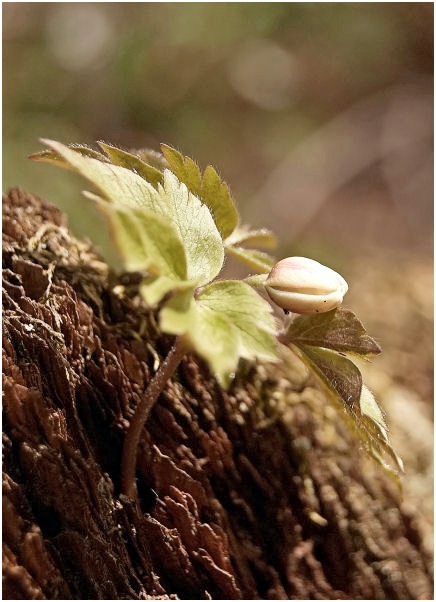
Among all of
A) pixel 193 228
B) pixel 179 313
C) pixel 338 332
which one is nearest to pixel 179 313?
pixel 179 313

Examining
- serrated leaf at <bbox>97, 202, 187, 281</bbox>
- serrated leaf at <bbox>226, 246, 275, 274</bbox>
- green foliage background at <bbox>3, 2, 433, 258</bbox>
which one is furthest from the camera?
green foliage background at <bbox>3, 2, 433, 258</bbox>

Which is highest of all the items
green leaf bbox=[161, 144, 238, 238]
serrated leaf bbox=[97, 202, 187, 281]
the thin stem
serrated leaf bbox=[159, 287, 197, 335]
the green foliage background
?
the green foliage background

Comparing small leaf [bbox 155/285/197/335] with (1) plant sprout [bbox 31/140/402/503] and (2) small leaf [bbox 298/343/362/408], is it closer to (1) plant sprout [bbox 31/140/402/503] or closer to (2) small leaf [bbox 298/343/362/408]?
(1) plant sprout [bbox 31/140/402/503]

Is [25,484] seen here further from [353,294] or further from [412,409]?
[353,294]

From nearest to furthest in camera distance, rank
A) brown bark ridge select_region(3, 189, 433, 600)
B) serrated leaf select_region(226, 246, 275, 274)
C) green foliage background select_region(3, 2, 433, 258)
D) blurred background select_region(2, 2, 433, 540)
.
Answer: brown bark ridge select_region(3, 189, 433, 600) < serrated leaf select_region(226, 246, 275, 274) < blurred background select_region(2, 2, 433, 540) < green foliage background select_region(3, 2, 433, 258)

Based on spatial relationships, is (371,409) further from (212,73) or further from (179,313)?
(212,73)

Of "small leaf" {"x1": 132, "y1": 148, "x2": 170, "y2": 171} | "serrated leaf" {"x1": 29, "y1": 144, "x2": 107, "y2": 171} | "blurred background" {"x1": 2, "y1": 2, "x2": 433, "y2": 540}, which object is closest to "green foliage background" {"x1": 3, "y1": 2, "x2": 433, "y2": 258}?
"blurred background" {"x1": 2, "y1": 2, "x2": 433, "y2": 540}
